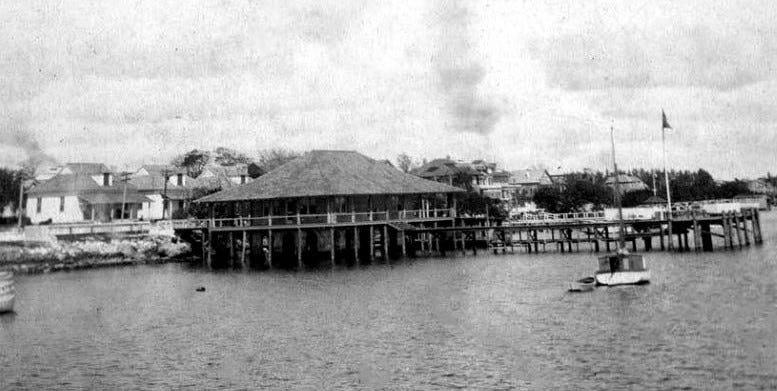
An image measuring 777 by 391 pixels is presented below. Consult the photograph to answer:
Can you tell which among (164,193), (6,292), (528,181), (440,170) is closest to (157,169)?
(164,193)

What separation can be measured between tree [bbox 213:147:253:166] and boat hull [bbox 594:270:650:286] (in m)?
129

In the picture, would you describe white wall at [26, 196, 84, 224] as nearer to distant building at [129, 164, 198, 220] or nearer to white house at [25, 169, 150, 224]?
white house at [25, 169, 150, 224]

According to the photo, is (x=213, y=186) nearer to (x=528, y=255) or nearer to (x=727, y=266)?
(x=528, y=255)

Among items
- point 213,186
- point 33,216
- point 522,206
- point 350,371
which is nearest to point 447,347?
point 350,371

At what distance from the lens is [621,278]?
4231cm

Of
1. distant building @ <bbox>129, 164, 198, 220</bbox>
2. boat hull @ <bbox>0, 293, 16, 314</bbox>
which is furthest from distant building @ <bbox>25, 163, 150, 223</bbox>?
boat hull @ <bbox>0, 293, 16, 314</bbox>

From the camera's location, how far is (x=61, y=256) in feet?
212

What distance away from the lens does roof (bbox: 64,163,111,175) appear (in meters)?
92.0

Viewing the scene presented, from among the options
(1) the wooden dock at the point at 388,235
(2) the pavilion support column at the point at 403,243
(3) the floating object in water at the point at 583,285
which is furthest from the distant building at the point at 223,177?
(3) the floating object in water at the point at 583,285

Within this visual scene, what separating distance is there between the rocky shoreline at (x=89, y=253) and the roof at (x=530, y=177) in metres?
91.9

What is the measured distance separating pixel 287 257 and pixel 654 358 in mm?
49497

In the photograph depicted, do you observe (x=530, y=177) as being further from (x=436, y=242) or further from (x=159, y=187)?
(x=436, y=242)

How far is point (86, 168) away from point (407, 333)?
75762 millimetres

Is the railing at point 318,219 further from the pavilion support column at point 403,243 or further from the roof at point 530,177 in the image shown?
the roof at point 530,177
